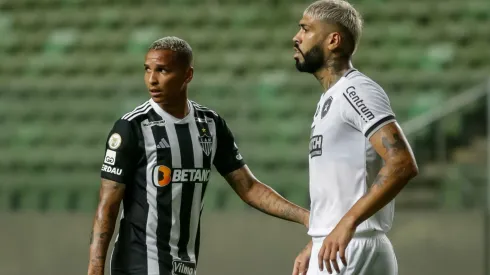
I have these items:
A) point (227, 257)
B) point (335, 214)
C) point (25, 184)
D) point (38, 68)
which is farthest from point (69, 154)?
point (335, 214)

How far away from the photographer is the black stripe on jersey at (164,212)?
4031 millimetres

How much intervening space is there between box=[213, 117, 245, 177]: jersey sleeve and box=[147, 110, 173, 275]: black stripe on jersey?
0.36 metres

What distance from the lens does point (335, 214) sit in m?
3.67

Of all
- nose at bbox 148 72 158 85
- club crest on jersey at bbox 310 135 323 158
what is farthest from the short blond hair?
nose at bbox 148 72 158 85

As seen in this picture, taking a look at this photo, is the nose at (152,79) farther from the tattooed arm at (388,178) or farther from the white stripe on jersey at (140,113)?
the tattooed arm at (388,178)

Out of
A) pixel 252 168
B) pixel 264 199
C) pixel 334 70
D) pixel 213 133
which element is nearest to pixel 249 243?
pixel 252 168

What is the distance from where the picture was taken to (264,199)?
4.41 m

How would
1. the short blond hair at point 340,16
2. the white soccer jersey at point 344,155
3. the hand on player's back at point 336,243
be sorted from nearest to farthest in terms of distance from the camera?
the hand on player's back at point 336,243 → the white soccer jersey at point 344,155 → the short blond hair at point 340,16

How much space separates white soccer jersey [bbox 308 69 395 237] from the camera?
3.60m

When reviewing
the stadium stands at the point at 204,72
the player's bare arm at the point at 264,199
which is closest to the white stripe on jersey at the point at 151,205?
the player's bare arm at the point at 264,199

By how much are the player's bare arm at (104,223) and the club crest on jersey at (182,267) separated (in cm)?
29

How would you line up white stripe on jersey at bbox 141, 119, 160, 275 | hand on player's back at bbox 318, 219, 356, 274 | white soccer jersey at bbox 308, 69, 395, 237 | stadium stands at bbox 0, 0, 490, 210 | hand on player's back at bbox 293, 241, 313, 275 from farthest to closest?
1. stadium stands at bbox 0, 0, 490, 210
2. white stripe on jersey at bbox 141, 119, 160, 275
3. hand on player's back at bbox 293, 241, 313, 275
4. white soccer jersey at bbox 308, 69, 395, 237
5. hand on player's back at bbox 318, 219, 356, 274

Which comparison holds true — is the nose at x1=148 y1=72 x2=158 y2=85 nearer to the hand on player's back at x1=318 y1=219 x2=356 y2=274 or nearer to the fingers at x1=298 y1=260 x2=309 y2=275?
the fingers at x1=298 y1=260 x2=309 y2=275

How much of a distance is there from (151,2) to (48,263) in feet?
14.7
